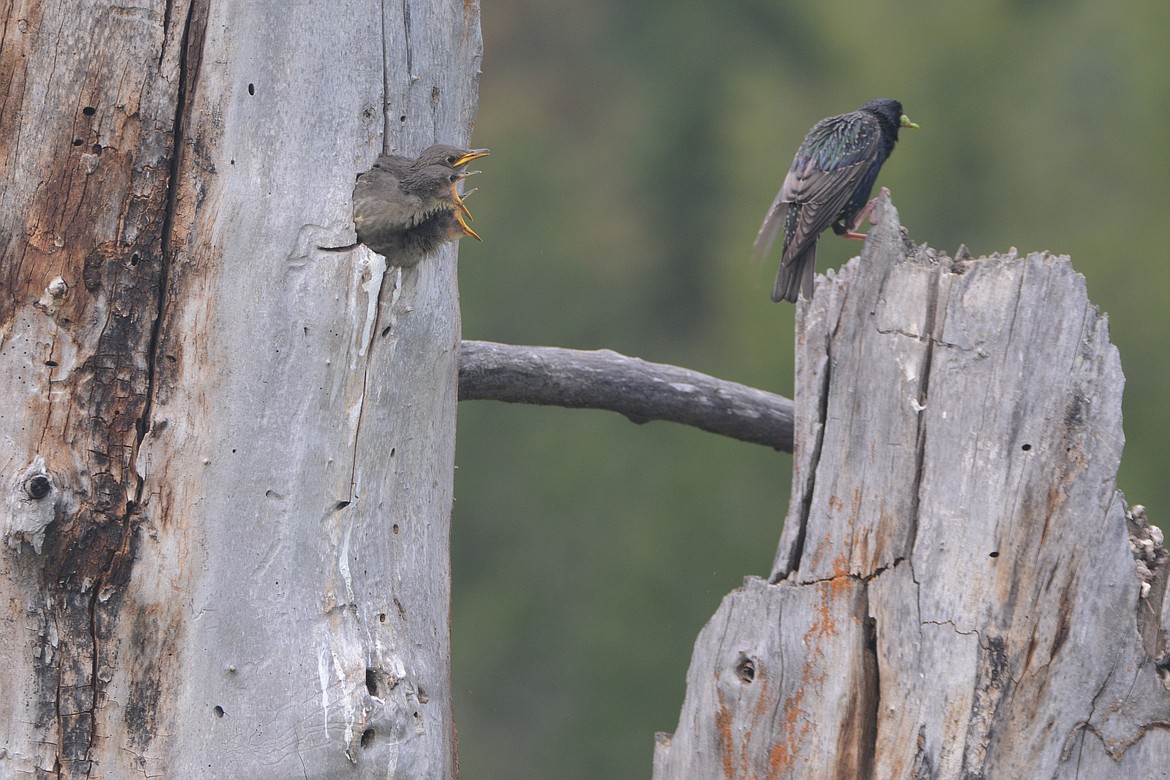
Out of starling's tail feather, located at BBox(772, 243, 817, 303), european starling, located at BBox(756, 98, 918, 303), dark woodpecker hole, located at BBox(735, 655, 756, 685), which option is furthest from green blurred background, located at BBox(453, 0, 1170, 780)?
dark woodpecker hole, located at BBox(735, 655, 756, 685)

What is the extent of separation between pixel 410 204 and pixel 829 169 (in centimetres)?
275

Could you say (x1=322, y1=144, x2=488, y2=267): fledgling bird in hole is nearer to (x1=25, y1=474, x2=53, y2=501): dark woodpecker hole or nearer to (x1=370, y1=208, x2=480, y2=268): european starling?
(x1=370, y1=208, x2=480, y2=268): european starling

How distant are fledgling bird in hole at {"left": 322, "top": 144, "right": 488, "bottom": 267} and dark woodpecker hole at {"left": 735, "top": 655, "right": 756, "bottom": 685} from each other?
1.09 meters

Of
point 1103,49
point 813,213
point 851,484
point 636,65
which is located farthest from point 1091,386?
point 636,65

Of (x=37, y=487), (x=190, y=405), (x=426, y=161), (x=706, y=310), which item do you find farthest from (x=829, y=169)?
(x=706, y=310)

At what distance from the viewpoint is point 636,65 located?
1087 inches

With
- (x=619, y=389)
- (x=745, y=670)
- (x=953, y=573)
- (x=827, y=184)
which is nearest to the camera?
(x=953, y=573)

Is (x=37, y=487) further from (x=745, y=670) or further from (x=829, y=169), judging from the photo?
(x=829, y=169)

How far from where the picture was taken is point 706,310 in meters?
25.0

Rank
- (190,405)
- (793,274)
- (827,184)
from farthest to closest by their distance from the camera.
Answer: (827,184)
(793,274)
(190,405)

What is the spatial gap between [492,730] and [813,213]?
15047 mm

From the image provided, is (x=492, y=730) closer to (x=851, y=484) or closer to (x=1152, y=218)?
(x=1152, y=218)

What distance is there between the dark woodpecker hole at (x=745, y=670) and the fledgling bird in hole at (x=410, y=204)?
1.09 m

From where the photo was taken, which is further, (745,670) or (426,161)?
(745,670)
